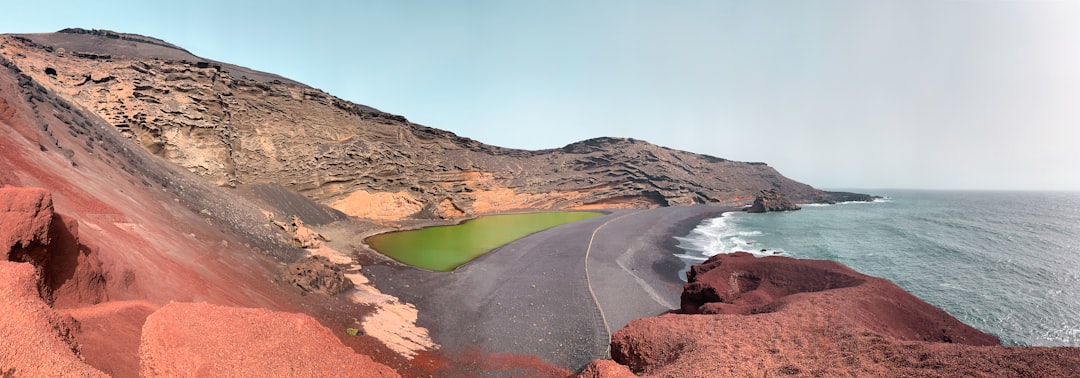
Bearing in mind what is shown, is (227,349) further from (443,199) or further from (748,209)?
(748,209)

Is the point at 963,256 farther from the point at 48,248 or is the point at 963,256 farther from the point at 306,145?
the point at 306,145

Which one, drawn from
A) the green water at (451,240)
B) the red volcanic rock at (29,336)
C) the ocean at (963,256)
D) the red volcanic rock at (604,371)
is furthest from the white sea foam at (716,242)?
the red volcanic rock at (29,336)

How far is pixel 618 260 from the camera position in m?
22.8

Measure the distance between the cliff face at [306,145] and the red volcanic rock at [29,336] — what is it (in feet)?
59.6

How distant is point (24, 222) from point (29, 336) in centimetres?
271

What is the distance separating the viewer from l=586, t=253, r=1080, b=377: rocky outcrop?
3865 millimetres

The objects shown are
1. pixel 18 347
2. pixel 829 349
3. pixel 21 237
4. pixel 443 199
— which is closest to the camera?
pixel 18 347

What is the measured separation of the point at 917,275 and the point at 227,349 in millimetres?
31146

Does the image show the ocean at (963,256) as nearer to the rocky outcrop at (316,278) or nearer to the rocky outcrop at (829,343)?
the rocky outcrop at (829,343)

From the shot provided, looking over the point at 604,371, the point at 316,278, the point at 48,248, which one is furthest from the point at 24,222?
the point at 316,278

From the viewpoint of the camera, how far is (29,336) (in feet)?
9.19

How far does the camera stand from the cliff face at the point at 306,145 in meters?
21.4

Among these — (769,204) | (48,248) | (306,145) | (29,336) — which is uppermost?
(306,145)

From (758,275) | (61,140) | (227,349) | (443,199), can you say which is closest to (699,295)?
(758,275)
